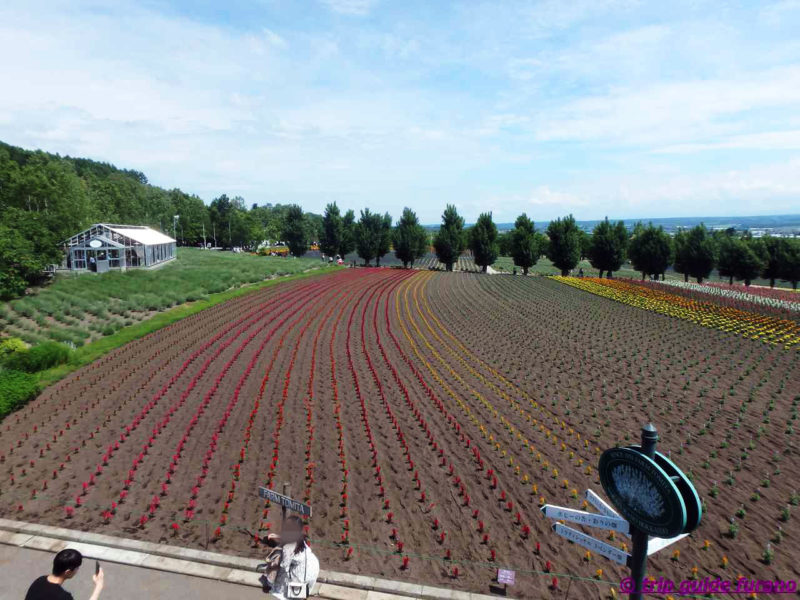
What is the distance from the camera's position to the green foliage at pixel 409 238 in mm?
71812

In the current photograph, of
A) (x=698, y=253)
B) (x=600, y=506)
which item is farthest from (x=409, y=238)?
(x=600, y=506)

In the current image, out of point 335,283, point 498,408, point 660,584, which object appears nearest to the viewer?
point 660,584

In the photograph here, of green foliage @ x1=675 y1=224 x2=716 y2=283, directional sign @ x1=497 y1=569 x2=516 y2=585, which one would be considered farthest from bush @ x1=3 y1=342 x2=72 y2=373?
green foliage @ x1=675 y1=224 x2=716 y2=283

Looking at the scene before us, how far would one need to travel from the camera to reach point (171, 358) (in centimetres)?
2153

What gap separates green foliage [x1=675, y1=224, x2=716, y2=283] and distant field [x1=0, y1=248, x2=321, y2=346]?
54.4 m

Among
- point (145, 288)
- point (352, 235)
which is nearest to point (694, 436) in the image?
point (145, 288)

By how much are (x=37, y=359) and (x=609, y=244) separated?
60000 mm

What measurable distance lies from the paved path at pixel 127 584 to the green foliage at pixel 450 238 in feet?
208

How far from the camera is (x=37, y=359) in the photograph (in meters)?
19.5

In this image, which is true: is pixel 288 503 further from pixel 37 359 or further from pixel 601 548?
pixel 37 359

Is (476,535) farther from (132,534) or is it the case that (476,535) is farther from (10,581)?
(10,581)

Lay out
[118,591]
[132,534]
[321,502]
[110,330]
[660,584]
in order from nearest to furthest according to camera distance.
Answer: [118,591]
[660,584]
[132,534]
[321,502]
[110,330]

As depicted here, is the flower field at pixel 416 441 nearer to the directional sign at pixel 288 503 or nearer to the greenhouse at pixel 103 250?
the directional sign at pixel 288 503

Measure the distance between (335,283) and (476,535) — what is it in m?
40.0
